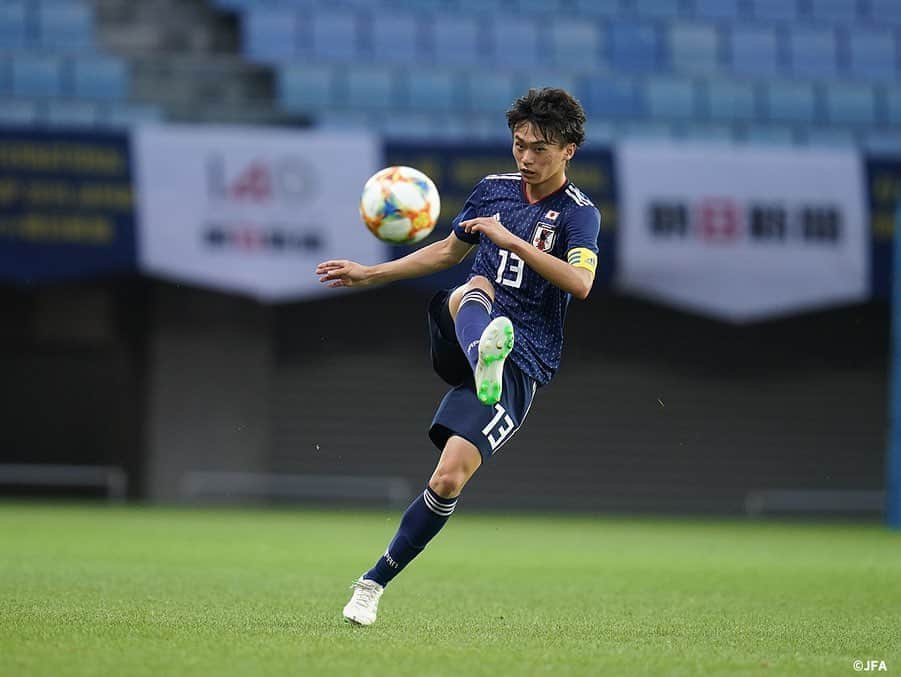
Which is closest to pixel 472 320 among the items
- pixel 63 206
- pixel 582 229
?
pixel 582 229

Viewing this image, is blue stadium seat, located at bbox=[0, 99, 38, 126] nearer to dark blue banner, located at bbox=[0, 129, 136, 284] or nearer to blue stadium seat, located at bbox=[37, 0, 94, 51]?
blue stadium seat, located at bbox=[37, 0, 94, 51]

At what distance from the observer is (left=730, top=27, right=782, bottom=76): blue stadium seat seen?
967 inches

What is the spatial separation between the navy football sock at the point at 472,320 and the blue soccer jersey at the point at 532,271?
14cm

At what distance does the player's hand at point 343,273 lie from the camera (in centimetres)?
736

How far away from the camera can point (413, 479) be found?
22.4m

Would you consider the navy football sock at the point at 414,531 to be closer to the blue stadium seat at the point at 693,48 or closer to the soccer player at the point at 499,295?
the soccer player at the point at 499,295

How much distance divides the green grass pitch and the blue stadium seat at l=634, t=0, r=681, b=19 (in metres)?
10.2

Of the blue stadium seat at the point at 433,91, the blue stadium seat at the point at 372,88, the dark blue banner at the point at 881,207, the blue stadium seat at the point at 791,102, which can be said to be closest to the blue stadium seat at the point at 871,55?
the blue stadium seat at the point at 791,102

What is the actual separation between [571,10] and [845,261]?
624 centimetres

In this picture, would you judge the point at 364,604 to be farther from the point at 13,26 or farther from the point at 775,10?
the point at 775,10

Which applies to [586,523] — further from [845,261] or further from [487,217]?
[487,217]

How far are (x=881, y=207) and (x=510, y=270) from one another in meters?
15.2

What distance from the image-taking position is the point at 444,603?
8.95m

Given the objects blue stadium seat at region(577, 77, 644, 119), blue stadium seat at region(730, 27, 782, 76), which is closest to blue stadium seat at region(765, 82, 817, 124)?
blue stadium seat at region(730, 27, 782, 76)
